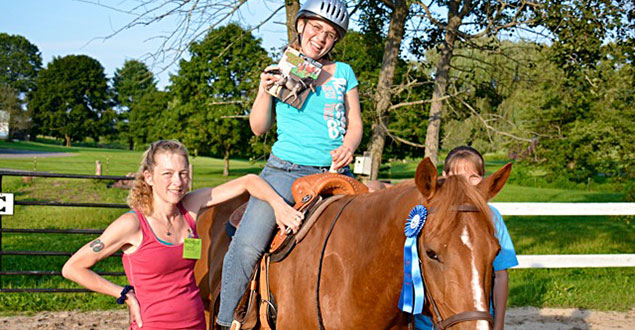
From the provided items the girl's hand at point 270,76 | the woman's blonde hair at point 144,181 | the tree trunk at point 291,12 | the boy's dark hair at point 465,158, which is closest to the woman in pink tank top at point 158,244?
the woman's blonde hair at point 144,181

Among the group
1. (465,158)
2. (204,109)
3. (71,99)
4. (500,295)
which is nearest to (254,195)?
(465,158)

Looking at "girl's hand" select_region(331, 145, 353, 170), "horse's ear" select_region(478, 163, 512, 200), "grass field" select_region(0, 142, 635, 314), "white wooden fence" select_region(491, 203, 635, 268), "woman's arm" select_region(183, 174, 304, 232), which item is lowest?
"grass field" select_region(0, 142, 635, 314)

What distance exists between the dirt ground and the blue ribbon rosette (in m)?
4.45

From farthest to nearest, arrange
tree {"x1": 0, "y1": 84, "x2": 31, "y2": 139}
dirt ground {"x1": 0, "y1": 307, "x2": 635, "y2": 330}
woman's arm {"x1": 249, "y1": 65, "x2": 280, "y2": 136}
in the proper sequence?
tree {"x1": 0, "y1": 84, "x2": 31, "y2": 139}
dirt ground {"x1": 0, "y1": 307, "x2": 635, "y2": 330}
woman's arm {"x1": 249, "y1": 65, "x2": 280, "y2": 136}

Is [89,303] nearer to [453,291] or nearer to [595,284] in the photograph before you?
[453,291]

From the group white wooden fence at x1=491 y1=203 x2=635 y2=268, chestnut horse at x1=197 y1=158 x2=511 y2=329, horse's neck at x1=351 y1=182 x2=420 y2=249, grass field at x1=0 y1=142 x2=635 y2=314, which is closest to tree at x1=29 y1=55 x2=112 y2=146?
grass field at x1=0 y1=142 x2=635 y2=314

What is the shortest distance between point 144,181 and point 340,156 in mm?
1058

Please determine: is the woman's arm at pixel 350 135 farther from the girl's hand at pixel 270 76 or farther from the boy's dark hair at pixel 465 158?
the boy's dark hair at pixel 465 158

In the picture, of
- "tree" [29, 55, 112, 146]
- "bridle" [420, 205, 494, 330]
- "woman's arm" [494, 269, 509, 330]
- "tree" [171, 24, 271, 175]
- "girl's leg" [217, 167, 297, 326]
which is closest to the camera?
"bridle" [420, 205, 494, 330]

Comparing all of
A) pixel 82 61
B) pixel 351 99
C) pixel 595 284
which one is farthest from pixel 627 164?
pixel 82 61

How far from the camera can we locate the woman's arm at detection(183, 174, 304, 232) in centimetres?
280

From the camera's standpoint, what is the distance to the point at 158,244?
2.75 meters

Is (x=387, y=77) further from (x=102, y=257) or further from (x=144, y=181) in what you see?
(x=102, y=257)

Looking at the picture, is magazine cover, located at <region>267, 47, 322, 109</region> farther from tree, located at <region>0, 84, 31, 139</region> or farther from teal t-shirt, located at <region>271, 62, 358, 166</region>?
tree, located at <region>0, 84, 31, 139</region>
